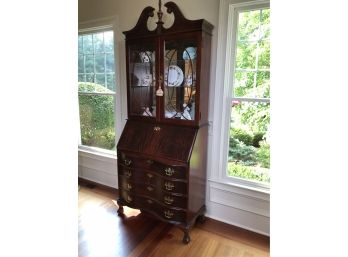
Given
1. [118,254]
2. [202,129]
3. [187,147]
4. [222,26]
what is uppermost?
[222,26]

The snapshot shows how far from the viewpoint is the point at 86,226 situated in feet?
7.54

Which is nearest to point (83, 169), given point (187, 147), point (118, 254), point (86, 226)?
point (86, 226)

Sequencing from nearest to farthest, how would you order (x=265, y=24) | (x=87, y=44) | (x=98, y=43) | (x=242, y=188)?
(x=265, y=24), (x=242, y=188), (x=98, y=43), (x=87, y=44)

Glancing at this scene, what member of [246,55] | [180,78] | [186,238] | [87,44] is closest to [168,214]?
[186,238]

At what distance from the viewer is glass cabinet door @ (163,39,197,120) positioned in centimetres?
203

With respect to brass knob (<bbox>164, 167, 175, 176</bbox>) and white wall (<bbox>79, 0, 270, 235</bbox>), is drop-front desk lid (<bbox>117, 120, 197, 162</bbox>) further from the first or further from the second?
white wall (<bbox>79, 0, 270, 235</bbox>)

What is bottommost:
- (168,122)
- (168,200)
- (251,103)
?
(168,200)

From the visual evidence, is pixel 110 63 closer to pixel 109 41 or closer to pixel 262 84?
pixel 109 41

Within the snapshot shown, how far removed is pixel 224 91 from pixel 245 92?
193 mm

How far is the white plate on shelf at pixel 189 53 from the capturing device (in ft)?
6.54

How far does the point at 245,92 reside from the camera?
215 centimetres
